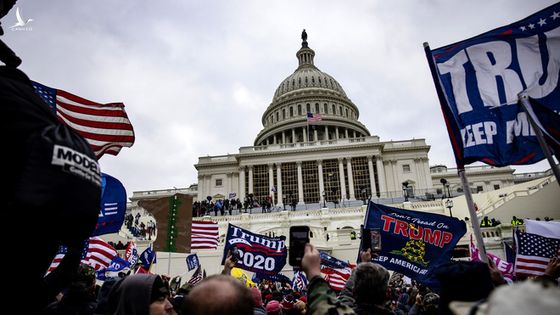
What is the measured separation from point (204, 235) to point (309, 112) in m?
A: 56.7

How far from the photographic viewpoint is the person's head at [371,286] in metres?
3.02

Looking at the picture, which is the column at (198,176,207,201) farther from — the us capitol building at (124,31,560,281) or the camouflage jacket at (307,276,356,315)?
the camouflage jacket at (307,276,356,315)

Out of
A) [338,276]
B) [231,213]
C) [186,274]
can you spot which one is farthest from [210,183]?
[338,276]

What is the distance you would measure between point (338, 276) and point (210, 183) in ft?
156

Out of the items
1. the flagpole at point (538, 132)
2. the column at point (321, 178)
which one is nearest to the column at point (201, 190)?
the column at point (321, 178)

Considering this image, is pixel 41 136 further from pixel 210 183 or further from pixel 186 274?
pixel 210 183

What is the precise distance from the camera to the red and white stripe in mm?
7500

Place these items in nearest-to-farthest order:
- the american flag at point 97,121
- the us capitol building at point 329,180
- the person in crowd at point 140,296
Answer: the person in crowd at point 140,296 < the american flag at point 97,121 < the us capitol building at point 329,180

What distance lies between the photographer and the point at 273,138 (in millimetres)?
75625

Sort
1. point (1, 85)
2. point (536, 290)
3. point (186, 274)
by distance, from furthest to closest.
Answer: point (186, 274), point (1, 85), point (536, 290)

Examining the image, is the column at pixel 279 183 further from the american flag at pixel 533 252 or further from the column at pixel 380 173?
the american flag at pixel 533 252

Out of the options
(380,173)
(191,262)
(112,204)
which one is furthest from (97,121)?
(380,173)

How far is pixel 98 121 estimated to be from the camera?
777cm

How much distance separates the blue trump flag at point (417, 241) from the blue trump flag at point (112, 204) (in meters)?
5.12
